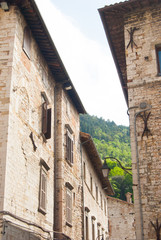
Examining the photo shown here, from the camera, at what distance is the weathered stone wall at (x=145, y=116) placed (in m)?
9.98

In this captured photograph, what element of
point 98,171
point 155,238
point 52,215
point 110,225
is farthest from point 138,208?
point 110,225

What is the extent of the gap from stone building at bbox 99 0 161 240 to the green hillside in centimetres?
5592

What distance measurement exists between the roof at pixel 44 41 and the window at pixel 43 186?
4.45 m

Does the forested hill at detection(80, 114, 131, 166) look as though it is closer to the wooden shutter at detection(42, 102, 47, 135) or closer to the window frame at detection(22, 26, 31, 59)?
the wooden shutter at detection(42, 102, 47, 135)

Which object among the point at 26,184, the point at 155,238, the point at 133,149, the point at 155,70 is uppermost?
the point at 155,70

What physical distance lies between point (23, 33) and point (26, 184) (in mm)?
5131

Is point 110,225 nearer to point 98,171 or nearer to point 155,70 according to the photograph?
point 98,171

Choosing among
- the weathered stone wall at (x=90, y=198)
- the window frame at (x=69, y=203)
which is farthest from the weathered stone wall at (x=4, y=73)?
the weathered stone wall at (x=90, y=198)

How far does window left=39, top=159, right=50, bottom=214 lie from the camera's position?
39.2 ft

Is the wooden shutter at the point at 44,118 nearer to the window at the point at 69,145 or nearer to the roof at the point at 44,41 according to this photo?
the roof at the point at 44,41

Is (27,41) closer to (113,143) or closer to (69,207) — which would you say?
(69,207)

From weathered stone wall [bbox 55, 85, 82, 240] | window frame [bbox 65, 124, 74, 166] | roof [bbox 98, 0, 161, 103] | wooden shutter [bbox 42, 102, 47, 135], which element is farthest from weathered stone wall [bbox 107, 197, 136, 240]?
wooden shutter [bbox 42, 102, 47, 135]

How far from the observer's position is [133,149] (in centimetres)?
1082

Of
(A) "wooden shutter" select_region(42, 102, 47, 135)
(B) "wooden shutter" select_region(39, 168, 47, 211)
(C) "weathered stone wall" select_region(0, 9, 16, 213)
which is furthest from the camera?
(A) "wooden shutter" select_region(42, 102, 47, 135)
